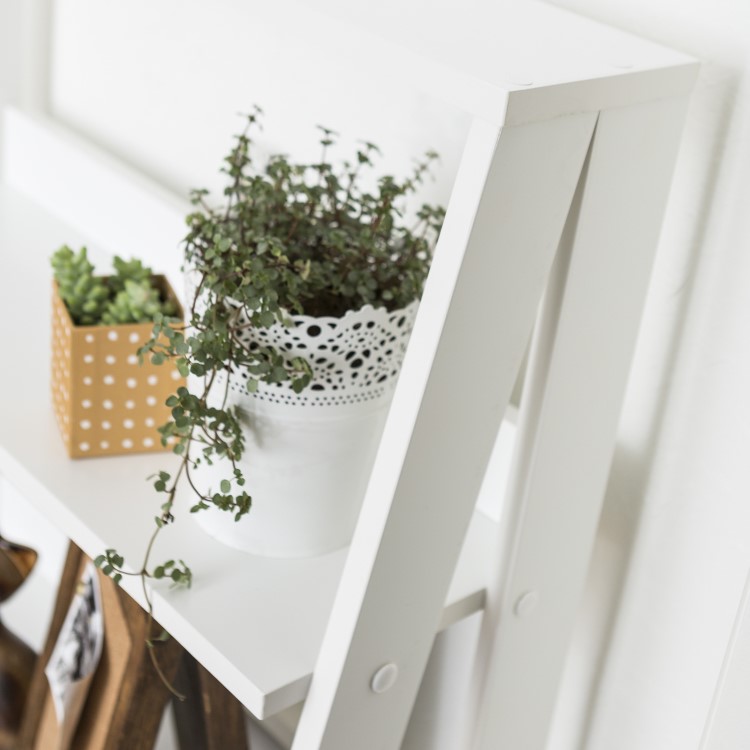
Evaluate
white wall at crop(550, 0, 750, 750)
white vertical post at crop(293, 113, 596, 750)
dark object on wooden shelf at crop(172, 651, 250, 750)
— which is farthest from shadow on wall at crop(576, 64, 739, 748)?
dark object on wooden shelf at crop(172, 651, 250, 750)

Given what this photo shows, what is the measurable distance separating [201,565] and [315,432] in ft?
0.40

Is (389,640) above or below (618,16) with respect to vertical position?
below

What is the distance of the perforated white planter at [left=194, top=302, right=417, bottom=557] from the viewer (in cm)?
66

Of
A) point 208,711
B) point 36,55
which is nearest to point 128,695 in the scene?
point 208,711

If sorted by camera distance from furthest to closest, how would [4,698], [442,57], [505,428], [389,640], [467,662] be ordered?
[4,698] → [467,662] → [505,428] → [389,640] → [442,57]

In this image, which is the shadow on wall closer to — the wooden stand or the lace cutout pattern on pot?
the lace cutout pattern on pot

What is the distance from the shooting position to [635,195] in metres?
0.63

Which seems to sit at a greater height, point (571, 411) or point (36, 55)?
point (36, 55)

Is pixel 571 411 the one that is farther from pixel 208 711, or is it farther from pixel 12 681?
pixel 12 681

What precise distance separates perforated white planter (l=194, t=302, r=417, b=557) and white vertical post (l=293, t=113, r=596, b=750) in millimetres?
86

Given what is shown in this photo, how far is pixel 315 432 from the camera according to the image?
26.7 inches

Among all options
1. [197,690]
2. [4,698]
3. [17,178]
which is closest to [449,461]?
[197,690]

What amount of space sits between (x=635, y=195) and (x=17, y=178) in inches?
32.8

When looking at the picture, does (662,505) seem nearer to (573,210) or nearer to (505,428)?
(505,428)
